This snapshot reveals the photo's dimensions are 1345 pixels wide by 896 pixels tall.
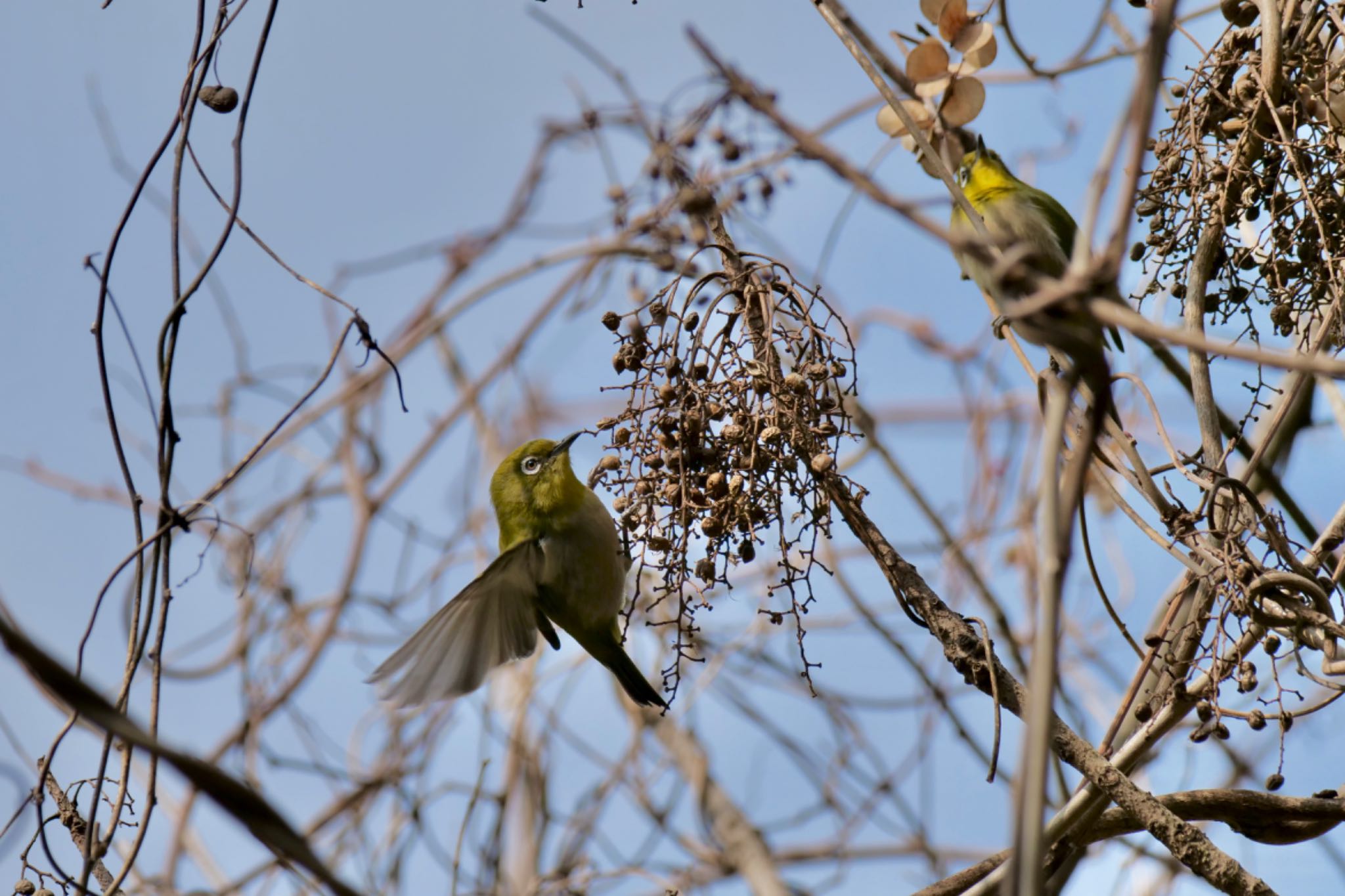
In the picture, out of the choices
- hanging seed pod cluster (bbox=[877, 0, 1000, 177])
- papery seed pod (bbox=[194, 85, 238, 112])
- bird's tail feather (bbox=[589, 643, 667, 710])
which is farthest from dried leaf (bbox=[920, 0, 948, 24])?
bird's tail feather (bbox=[589, 643, 667, 710])

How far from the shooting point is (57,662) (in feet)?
3.10

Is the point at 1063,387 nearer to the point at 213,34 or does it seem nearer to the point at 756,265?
the point at 756,265

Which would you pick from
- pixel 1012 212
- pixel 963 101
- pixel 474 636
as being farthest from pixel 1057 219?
pixel 474 636

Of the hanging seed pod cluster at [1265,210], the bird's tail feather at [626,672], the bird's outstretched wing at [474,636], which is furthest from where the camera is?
the bird's tail feather at [626,672]

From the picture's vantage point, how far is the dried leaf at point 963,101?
2.86m

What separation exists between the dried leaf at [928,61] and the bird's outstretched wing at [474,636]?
1.82 meters

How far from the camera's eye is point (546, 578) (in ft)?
13.3

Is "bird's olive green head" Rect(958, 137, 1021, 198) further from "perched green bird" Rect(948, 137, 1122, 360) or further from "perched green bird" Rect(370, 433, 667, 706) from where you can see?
"perched green bird" Rect(370, 433, 667, 706)

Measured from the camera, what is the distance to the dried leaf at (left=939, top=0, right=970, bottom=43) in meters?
2.82

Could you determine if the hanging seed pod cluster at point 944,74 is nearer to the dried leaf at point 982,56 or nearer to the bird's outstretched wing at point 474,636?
the dried leaf at point 982,56

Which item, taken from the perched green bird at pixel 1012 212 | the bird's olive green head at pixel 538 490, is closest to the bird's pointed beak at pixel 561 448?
the bird's olive green head at pixel 538 490

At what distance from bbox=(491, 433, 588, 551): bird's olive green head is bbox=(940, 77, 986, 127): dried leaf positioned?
174 centimetres

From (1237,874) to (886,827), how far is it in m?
3.40

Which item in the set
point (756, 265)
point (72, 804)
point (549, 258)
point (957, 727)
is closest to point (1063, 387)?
point (756, 265)
